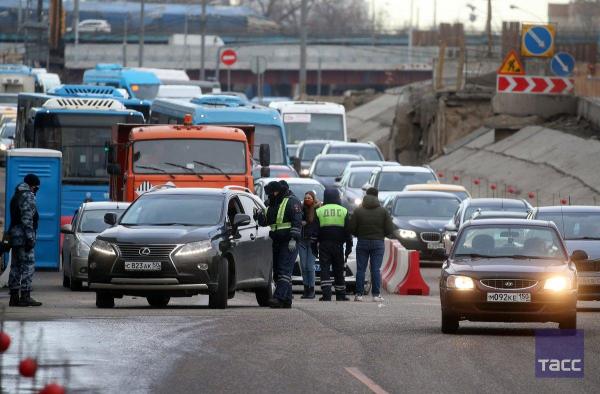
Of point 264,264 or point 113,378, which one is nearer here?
point 113,378

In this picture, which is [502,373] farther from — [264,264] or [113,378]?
[264,264]

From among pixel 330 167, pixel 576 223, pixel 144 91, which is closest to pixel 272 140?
pixel 330 167

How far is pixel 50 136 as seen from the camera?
118ft

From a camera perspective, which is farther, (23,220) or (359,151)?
(359,151)

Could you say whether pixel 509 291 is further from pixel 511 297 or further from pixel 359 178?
pixel 359 178

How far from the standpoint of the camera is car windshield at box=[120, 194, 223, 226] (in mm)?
21219

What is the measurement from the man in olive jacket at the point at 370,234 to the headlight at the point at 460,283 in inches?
272

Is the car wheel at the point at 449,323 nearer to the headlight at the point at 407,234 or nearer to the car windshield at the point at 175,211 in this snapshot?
the car windshield at the point at 175,211

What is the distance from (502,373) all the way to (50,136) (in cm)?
2331

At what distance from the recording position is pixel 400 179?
41938 millimetres

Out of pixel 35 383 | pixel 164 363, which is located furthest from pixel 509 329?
pixel 35 383

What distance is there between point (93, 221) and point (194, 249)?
26.3 ft

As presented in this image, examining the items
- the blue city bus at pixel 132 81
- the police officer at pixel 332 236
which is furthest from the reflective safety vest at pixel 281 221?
the blue city bus at pixel 132 81

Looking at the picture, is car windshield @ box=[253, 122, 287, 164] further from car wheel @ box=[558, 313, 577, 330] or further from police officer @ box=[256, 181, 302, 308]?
car wheel @ box=[558, 313, 577, 330]
